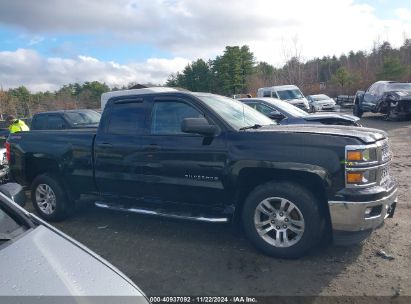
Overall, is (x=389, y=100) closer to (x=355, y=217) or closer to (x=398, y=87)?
(x=398, y=87)

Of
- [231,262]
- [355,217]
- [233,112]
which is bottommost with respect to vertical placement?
[231,262]

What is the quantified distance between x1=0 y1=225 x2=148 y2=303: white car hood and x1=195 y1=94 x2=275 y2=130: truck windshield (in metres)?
2.85

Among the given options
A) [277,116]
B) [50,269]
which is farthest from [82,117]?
[50,269]

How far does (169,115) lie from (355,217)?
2554 mm

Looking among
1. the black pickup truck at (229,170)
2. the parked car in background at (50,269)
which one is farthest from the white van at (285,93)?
the parked car in background at (50,269)

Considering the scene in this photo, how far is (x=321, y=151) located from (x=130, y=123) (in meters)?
2.60

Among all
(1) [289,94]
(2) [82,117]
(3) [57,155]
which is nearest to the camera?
(3) [57,155]

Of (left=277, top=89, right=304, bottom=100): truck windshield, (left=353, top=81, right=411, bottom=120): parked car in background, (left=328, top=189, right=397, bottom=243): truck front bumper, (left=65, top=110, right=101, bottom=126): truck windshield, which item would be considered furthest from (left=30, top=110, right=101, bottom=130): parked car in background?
(left=353, top=81, right=411, bottom=120): parked car in background

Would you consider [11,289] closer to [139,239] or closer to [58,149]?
[139,239]

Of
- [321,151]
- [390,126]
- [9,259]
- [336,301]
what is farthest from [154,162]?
[390,126]

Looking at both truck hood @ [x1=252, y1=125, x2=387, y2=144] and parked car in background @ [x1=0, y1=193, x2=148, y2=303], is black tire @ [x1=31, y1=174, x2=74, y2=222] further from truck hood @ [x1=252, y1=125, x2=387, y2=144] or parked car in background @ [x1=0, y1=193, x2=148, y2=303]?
parked car in background @ [x1=0, y1=193, x2=148, y2=303]

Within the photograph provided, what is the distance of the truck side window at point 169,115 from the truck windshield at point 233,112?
249mm

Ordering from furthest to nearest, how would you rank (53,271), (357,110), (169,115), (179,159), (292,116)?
(357,110) → (292,116) → (169,115) → (179,159) → (53,271)

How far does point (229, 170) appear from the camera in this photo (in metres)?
4.39
